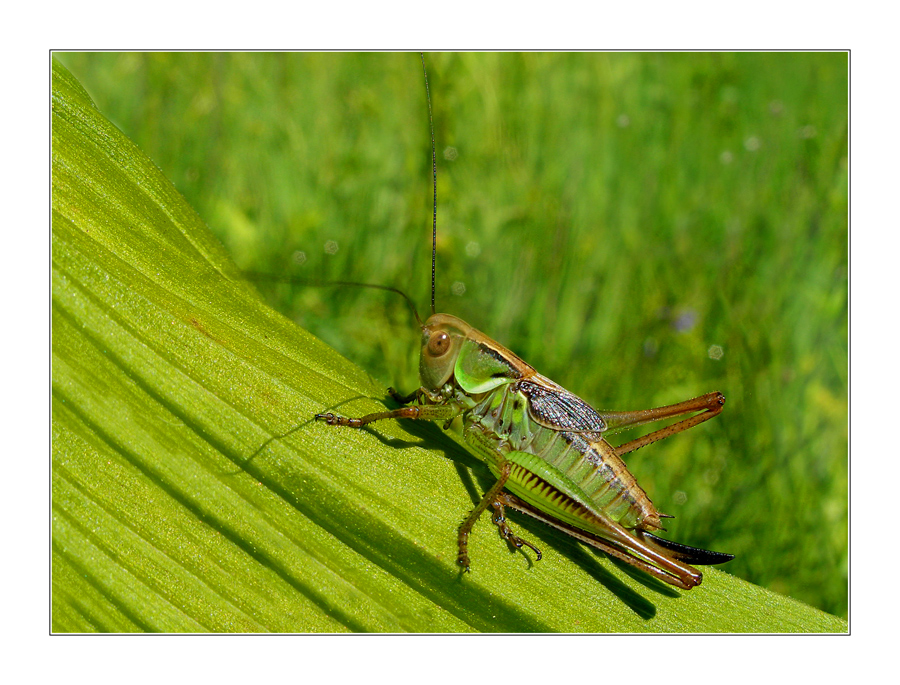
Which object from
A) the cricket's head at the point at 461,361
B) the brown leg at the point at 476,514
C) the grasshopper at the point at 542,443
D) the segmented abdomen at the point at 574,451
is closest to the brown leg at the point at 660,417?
the grasshopper at the point at 542,443

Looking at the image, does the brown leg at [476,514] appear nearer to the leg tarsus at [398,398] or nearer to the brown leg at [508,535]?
the brown leg at [508,535]

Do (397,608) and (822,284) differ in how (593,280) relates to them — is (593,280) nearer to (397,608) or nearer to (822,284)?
(822,284)

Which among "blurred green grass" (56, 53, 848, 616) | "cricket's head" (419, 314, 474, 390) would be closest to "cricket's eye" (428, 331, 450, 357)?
"cricket's head" (419, 314, 474, 390)

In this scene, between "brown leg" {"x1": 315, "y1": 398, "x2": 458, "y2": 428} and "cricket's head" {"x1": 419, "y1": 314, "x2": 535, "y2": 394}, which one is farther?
"cricket's head" {"x1": 419, "y1": 314, "x2": 535, "y2": 394}

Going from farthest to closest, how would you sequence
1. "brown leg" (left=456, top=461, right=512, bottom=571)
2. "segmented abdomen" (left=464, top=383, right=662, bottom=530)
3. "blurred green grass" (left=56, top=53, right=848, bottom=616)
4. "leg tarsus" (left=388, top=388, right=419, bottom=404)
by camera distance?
"blurred green grass" (left=56, top=53, right=848, bottom=616) → "leg tarsus" (left=388, top=388, right=419, bottom=404) → "segmented abdomen" (left=464, top=383, right=662, bottom=530) → "brown leg" (left=456, top=461, right=512, bottom=571)

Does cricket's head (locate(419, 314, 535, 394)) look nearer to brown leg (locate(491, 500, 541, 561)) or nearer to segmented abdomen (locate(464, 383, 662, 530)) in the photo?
segmented abdomen (locate(464, 383, 662, 530))
